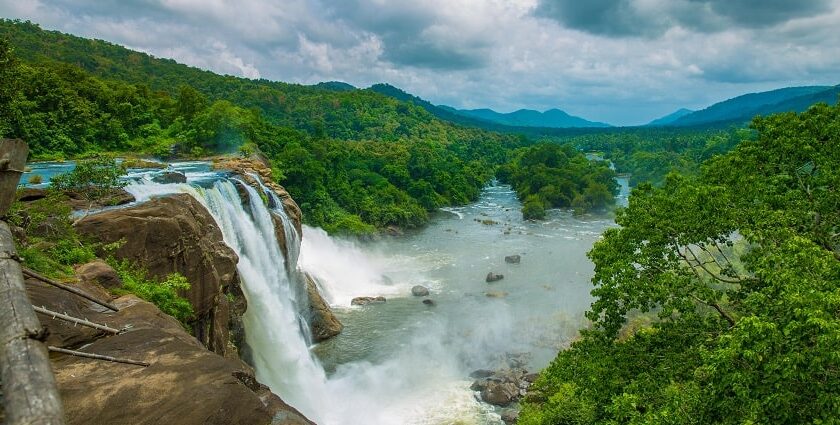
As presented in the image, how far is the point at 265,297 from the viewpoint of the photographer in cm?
2267

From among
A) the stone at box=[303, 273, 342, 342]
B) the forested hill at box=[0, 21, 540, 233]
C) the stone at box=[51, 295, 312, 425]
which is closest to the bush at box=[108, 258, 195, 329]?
the stone at box=[51, 295, 312, 425]

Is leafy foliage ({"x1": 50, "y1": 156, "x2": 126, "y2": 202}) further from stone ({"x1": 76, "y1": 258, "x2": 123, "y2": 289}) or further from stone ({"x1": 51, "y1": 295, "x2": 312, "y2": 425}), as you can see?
stone ({"x1": 51, "y1": 295, "x2": 312, "y2": 425})

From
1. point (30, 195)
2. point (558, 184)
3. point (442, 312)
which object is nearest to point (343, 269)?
point (442, 312)

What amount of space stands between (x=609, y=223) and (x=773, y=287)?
184 ft

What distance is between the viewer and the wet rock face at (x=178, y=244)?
14.5m

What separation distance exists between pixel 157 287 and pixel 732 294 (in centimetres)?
1406

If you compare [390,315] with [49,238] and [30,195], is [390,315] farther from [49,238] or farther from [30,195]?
[49,238]

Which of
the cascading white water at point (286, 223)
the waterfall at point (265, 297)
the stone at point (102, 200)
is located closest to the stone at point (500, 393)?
the waterfall at point (265, 297)

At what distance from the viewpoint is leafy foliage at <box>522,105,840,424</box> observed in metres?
7.61

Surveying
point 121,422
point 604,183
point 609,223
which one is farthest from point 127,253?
point 604,183

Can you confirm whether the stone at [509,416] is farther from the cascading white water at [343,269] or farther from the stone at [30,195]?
the stone at [30,195]

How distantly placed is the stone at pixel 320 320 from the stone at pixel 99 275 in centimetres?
1515

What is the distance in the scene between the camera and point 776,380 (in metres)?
7.54

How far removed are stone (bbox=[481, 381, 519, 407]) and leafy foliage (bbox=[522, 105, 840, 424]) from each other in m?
6.28
